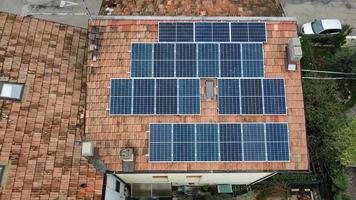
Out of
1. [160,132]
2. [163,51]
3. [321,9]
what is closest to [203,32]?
[163,51]

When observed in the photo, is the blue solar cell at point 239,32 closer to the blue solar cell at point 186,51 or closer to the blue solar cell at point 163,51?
the blue solar cell at point 186,51

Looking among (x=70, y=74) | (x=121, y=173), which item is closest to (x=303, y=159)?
(x=121, y=173)

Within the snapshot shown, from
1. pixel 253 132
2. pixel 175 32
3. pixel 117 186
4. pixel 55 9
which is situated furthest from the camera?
pixel 55 9

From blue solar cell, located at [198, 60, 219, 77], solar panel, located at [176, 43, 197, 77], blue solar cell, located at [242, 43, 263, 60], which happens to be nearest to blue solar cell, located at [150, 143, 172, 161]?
solar panel, located at [176, 43, 197, 77]

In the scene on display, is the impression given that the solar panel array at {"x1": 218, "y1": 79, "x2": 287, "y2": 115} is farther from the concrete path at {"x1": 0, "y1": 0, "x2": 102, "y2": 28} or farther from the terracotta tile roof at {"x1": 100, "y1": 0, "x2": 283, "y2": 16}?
the concrete path at {"x1": 0, "y1": 0, "x2": 102, "y2": 28}

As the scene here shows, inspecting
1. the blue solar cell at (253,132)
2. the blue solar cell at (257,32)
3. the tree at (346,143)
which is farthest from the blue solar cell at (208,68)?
the tree at (346,143)

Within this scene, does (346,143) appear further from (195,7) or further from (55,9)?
(55,9)

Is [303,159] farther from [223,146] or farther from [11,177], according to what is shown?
[11,177]
